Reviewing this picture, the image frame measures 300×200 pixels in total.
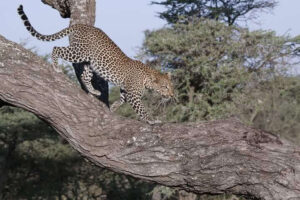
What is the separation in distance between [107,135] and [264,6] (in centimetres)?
1384

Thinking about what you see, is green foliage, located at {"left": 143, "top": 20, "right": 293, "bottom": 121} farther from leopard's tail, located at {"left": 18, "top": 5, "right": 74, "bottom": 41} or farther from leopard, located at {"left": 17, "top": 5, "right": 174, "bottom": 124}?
leopard's tail, located at {"left": 18, "top": 5, "right": 74, "bottom": 41}

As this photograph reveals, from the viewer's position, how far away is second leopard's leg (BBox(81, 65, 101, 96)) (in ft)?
22.2

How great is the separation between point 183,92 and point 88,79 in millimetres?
Result: 7677

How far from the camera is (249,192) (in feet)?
14.0

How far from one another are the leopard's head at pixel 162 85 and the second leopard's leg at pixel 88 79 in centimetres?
122

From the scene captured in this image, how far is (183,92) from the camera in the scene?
14.5 meters

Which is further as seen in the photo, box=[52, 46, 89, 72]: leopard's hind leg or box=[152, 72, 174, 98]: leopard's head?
box=[152, 72, 174, 98]: leopard's head

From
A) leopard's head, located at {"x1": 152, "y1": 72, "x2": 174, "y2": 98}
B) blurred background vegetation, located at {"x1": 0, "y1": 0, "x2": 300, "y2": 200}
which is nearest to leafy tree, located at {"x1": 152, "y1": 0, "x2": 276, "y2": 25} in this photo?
blurred background vegetation, located at {"x1": 0, "y1": 0, "x2": 300, "y2": 200}

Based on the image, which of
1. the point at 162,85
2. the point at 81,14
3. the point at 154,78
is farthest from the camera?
the point at 162,85

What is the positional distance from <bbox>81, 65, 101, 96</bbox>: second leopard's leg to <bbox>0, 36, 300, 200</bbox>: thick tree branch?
204 cm

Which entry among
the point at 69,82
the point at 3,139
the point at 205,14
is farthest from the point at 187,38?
the point at 69,82

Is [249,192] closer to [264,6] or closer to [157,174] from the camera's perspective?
[157,174]

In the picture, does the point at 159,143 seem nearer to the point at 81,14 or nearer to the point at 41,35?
the point at 81,14

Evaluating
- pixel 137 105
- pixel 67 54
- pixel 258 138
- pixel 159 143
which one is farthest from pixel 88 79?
pixel 258 138
